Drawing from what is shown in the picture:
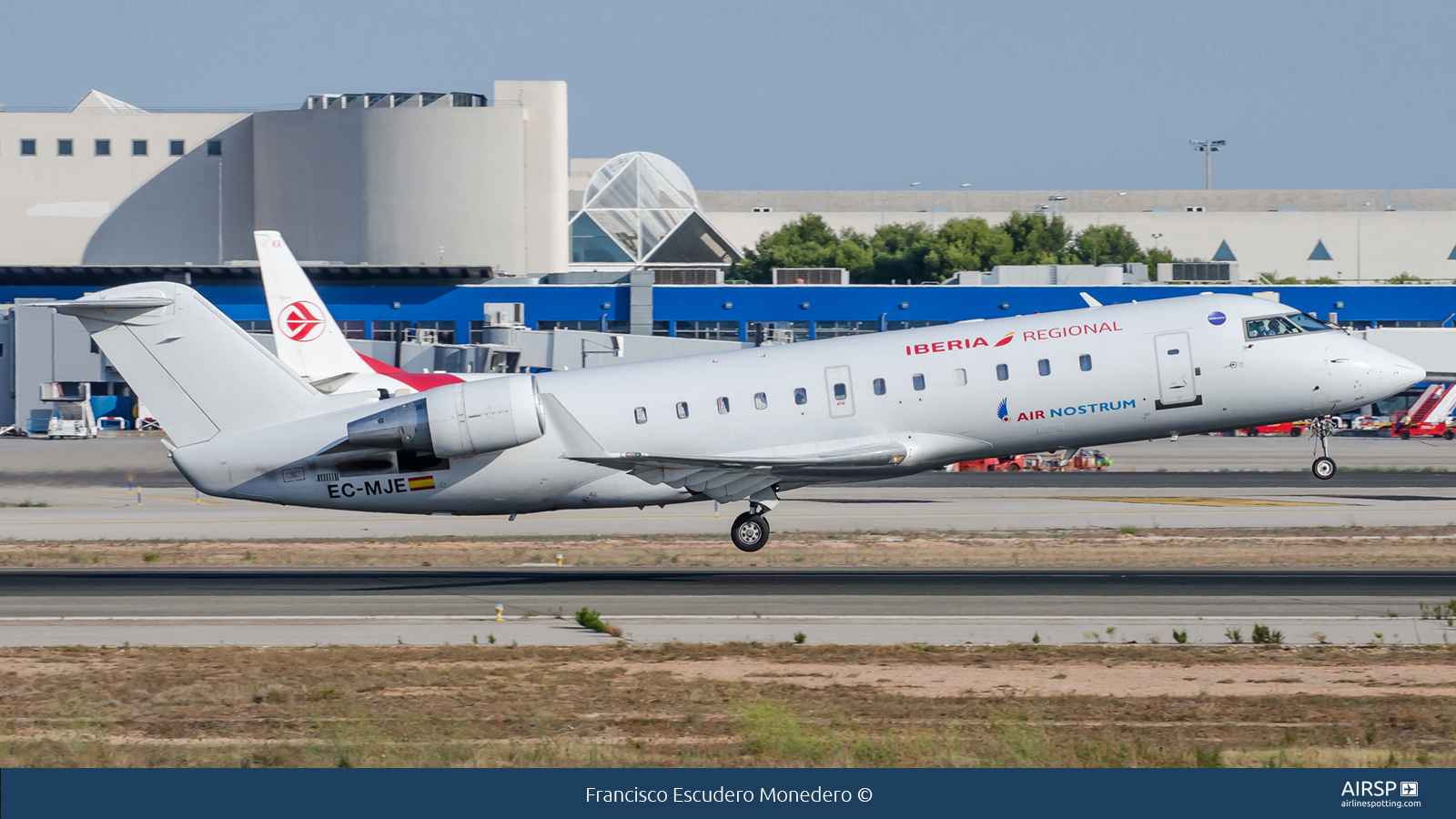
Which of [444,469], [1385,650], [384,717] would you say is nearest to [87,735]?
[384,717]

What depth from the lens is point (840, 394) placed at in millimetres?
→ 26562

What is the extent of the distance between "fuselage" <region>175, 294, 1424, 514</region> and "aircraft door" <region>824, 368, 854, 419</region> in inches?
1.1

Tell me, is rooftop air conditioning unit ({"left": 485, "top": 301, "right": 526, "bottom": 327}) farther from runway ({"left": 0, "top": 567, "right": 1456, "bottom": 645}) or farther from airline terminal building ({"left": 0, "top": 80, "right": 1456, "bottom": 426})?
runway ({"left": 0, "top": 567, "right": 1456, "bottom": 645})

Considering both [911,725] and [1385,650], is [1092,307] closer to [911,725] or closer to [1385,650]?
[1385,650]

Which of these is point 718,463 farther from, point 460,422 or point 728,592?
point 460,422

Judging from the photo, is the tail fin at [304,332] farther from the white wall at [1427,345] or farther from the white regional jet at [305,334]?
the white wall at [1427,345]

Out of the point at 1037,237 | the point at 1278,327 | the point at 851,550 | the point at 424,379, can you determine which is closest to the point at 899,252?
the point at 1037,237

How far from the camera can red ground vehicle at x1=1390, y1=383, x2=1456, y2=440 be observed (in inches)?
2360

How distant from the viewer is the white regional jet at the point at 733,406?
25953mm

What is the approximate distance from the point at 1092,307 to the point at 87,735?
18.7 m

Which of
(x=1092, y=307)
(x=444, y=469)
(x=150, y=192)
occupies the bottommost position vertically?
(x=444, y=469)

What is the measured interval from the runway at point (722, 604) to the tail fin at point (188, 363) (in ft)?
10.8

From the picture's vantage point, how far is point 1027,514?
39.2 meters

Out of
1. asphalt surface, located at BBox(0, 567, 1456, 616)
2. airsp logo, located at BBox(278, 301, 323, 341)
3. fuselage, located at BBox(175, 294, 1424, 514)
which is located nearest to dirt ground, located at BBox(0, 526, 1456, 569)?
asphalt surface, located at BBox(0, 567, 1456, 616)
